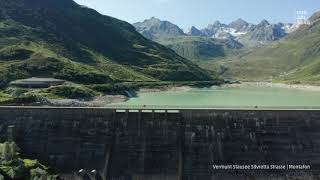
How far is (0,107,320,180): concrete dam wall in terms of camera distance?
4728 centimetres

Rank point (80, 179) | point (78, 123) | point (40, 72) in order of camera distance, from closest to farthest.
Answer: point (80, 179) < point (78, 123) < point (40, 72)

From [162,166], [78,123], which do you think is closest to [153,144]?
[162,166]

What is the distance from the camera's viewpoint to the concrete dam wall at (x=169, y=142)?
47281mm

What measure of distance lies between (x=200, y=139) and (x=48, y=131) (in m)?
16.6

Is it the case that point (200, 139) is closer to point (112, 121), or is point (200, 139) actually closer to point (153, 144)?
point (153, 144)

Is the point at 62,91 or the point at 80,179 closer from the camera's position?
the point at 80,179

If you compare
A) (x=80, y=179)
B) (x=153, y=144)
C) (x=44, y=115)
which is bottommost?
(x=80, y=179)

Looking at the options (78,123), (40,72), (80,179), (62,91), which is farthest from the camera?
(40,72)

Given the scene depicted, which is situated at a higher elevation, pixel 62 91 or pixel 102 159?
pixel 62 91

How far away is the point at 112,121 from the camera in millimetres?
50344

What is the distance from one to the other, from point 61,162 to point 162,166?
35.3 feet

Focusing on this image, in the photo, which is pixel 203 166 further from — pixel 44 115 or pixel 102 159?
pixel 44 115

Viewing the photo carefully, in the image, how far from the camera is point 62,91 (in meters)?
117

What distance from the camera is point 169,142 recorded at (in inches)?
1934
